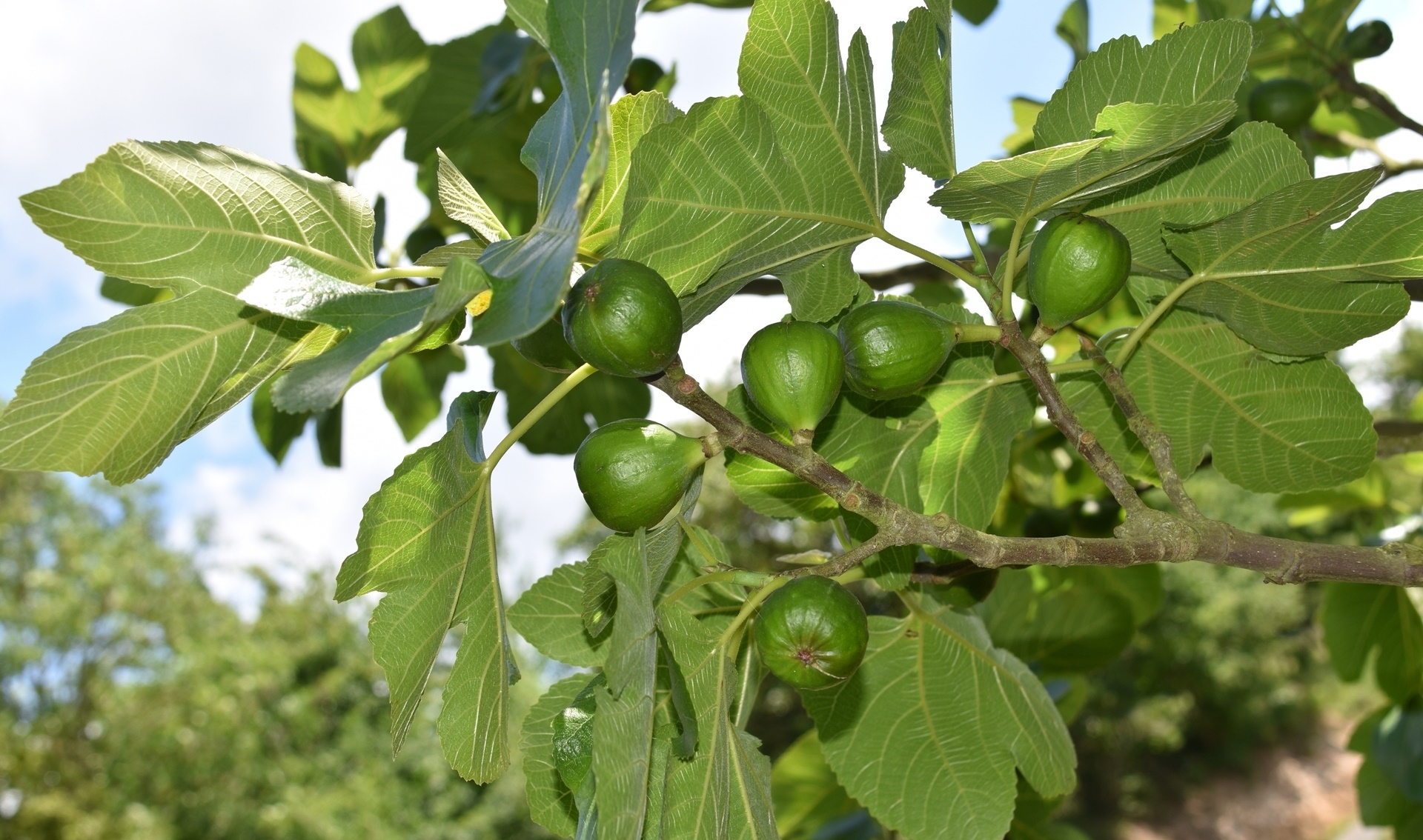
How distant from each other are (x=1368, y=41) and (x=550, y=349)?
2450mm

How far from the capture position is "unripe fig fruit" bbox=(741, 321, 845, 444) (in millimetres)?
1071

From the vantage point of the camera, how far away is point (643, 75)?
8.73 ft

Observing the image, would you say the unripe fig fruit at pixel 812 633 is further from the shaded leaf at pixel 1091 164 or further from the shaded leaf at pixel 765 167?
the shaded leaf at pixel 1091 164

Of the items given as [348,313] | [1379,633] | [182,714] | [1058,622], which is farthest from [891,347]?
[182,714]

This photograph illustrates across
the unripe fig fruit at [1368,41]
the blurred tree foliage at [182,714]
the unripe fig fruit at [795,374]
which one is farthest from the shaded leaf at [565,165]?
the blurred tree foliage at [182,714]

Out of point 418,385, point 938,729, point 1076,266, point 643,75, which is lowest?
point 938,729

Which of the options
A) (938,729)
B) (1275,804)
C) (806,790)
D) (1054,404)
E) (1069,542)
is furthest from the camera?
(1275,804)

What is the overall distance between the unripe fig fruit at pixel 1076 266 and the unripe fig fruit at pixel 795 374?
0.26 m

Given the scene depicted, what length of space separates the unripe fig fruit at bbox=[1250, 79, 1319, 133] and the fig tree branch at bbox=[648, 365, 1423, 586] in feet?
5.03

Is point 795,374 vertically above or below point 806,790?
above

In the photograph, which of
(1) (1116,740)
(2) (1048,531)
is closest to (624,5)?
(2) (1048,531)

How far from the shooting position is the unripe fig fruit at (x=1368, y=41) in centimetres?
247

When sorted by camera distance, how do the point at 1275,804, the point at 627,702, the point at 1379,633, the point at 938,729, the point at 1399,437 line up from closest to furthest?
1. the point at 627,702
2. the point at 938,729
3. the point at 1399,437
4. the point at 1379,633
5. the point at 1275,804

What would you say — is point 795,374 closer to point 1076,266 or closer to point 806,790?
point 1076,266
